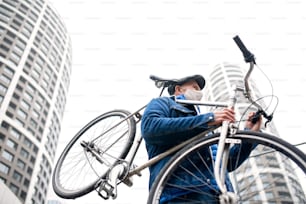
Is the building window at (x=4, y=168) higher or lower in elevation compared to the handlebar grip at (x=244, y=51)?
higher

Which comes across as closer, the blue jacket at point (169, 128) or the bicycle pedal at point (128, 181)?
the blue jacket at point (169, 128)

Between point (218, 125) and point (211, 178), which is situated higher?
point (218, 125)

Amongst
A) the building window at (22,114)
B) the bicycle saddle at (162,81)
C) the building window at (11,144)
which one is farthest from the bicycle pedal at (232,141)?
the building window at (22,114)

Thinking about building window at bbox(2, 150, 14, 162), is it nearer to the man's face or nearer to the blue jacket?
the man's face

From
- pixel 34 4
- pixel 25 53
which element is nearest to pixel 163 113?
pixel 25 53

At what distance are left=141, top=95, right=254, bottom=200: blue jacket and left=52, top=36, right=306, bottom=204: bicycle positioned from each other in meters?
0.05

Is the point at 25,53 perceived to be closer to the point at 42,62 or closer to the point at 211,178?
the point at 42,62

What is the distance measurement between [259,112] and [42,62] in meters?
53.7

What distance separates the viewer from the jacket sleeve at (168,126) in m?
1.80

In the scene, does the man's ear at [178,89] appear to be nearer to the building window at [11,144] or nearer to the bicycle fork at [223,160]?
the bicycle fork at [223,160]

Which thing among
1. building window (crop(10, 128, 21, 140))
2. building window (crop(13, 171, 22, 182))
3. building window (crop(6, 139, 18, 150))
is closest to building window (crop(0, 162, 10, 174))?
building window (crop(13, 171, 22, 182))

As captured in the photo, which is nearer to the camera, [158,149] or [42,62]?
[158,149]

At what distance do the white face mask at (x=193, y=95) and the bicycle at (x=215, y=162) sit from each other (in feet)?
0.63

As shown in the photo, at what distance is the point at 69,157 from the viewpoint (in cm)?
314
